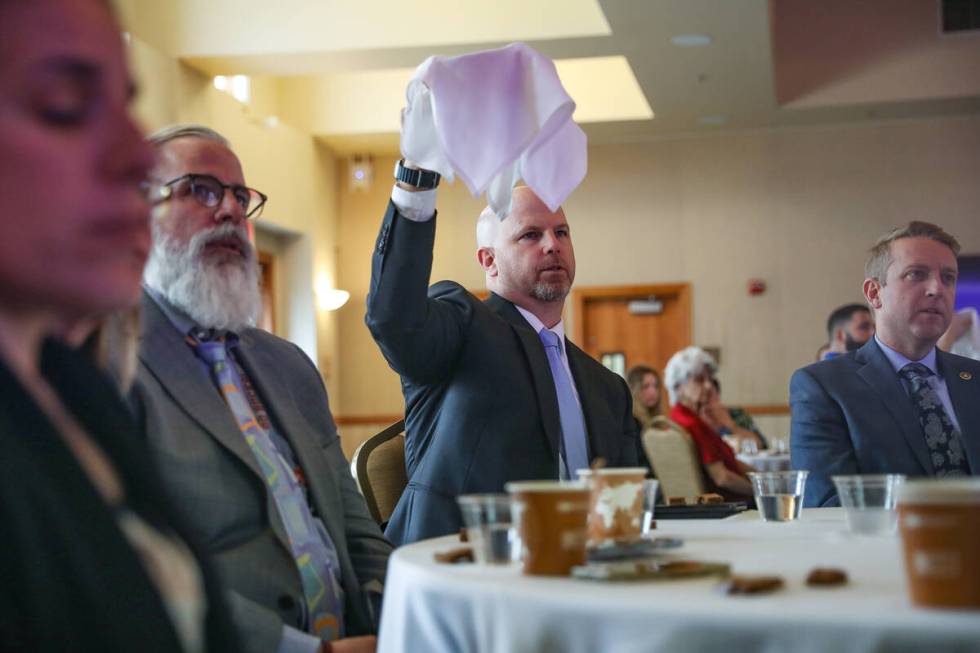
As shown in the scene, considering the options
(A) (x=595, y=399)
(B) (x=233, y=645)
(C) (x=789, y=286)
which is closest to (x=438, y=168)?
(A) (x=595, y=399)

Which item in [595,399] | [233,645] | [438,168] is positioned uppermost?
[438,168]

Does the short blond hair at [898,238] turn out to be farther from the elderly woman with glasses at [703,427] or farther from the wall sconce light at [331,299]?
the wall sconce light at [331,299]

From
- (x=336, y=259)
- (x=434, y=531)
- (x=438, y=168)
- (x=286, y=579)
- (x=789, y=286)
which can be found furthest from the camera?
(x=336, y=259)

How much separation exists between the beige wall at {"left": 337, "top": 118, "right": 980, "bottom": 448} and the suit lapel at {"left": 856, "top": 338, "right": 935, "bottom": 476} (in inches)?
333

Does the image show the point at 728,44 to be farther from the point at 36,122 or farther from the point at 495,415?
the point at 36,122

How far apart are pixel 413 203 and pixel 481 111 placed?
0.28m

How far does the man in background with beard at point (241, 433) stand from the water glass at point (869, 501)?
0.83m

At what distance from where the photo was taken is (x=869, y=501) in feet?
5.45

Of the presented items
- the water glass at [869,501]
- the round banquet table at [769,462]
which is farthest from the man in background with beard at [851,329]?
the water glass at [869,501]

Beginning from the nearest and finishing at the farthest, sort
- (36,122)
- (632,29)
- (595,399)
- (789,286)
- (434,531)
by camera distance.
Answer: (36,122)
(434,531)
(595,399)
(632,29)
(789,286)

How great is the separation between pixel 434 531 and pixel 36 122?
79.0 inches

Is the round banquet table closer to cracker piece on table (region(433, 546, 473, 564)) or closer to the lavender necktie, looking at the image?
the lavender necktie

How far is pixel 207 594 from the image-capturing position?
77 cm

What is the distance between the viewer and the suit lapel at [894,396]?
9.82 ft
